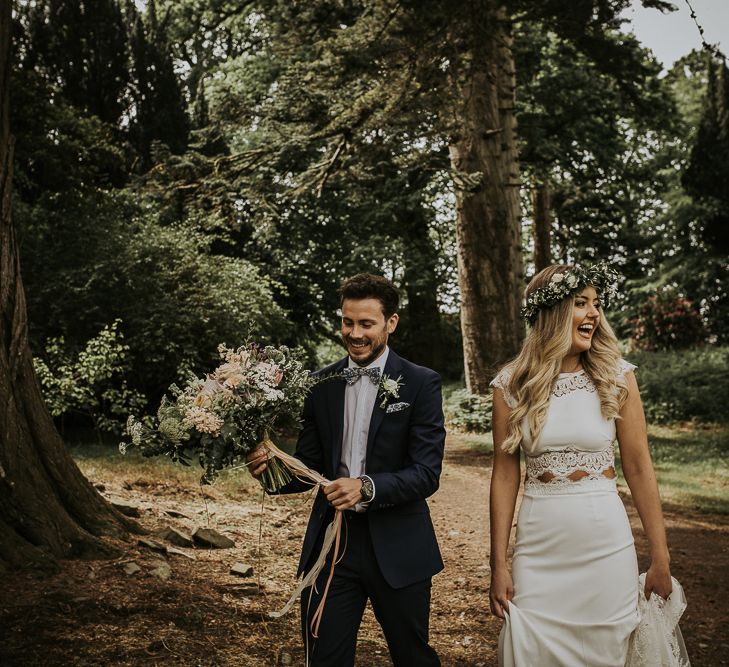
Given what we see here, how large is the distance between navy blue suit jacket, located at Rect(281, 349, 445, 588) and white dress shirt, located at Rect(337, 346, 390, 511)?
1.1 inches

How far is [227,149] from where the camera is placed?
21.2 metres

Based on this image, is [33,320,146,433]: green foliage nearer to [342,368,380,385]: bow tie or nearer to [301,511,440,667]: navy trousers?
[342,368,380,385]: bow tie

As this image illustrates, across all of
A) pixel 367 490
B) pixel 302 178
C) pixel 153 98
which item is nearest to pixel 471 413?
pixel 302 178

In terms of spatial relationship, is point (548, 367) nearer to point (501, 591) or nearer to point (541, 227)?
point (501, 591)

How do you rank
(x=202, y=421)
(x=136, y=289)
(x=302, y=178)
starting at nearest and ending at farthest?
(x=202, y=421)
(x=302, y=178)
(x=136, y=289)

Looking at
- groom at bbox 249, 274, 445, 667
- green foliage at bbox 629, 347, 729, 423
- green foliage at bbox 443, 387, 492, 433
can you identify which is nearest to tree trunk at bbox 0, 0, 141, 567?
groom at bbox 249, 274, 445, 667

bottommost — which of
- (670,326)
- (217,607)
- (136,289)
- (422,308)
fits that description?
(217,607)

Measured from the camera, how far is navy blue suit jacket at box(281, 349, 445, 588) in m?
3.38

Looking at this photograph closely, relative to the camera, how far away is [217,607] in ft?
17.9

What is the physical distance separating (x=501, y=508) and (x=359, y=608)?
2.35ft

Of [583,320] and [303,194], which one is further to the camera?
[303,194]

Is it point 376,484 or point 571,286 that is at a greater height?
point 571,286

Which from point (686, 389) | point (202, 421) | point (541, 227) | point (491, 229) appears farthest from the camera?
point (541, 227)

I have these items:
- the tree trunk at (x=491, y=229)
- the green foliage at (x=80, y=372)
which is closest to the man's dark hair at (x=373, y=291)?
the green foliage at (x=80, y=372)
